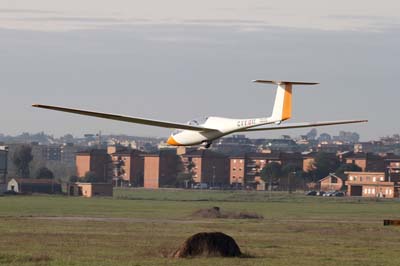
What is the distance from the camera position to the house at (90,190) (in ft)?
492

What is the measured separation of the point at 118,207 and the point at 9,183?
183 feet

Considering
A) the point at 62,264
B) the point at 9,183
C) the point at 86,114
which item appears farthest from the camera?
the point at 9,183

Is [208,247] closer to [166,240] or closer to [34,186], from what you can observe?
[166,240]

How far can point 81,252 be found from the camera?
157 ft

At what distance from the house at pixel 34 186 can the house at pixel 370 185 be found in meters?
38.9

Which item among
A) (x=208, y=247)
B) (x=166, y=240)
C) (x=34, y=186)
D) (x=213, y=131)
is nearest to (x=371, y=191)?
(x=34, y=186)

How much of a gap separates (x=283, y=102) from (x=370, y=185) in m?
112

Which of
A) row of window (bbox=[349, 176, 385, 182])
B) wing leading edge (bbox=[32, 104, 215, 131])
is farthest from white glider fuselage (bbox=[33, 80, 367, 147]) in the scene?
row of window (bbox=[349, 176, 385, 182])

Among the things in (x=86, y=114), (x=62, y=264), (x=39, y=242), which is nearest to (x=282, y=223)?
(x=86, y=114)

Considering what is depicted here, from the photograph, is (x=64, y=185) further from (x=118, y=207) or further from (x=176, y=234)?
(x=176, y=234)

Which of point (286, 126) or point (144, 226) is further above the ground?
point (286, 126)

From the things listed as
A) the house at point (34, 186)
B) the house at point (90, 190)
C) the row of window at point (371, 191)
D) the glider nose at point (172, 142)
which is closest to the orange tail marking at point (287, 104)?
the glider nose at point (172, 142)

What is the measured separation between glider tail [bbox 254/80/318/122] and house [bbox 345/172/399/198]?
10158cm

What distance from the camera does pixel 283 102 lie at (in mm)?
62531
